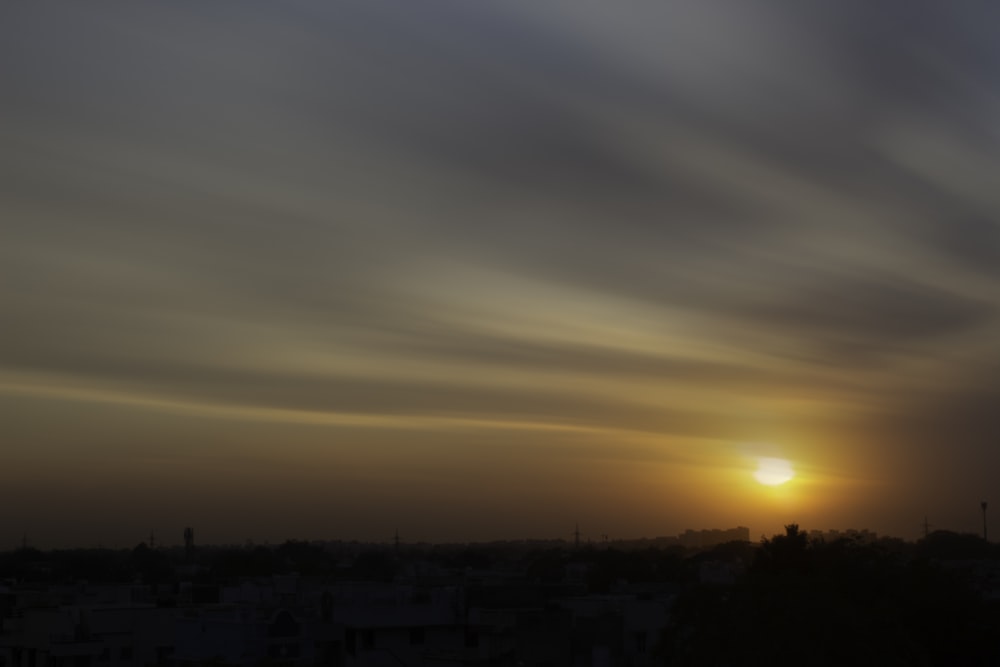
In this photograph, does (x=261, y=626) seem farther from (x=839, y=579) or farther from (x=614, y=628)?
(x=839, y=579)

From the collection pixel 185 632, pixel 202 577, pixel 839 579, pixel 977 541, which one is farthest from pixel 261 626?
pixel 977 541

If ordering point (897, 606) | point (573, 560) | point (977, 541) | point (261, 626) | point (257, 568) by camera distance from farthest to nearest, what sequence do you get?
1. point (977, 541)
2. point (573, 560)
3. point (257, 568)
4. point (261, 626)
5. point (897, 606)

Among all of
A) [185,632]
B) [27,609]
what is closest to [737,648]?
[185,632]

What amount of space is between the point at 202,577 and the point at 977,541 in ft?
438

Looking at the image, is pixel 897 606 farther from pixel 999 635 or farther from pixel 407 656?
pixel 407 656

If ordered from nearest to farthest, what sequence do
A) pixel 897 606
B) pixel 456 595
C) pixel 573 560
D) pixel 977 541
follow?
pixel 897 606
pixel 456 595
pixel 573 560
pixel 977 541

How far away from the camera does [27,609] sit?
183 feet

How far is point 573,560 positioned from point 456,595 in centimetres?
9171

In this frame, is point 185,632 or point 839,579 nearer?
point 839,579

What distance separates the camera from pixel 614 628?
53156 mm

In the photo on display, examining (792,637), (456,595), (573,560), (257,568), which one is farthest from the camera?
(573,560)

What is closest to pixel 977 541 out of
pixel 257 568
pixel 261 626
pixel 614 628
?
pixel 257 568

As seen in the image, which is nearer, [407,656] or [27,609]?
[407,656]

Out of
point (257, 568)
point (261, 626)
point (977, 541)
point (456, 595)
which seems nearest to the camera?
point (261, 626)
